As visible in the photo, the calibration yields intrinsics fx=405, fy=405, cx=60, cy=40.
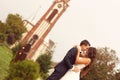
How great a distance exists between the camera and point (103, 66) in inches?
1645

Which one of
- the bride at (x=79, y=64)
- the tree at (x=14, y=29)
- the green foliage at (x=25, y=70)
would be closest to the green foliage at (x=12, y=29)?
the tree at (x=14, y=29)

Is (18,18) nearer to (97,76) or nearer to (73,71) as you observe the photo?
(97,76)

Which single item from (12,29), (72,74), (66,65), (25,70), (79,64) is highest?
(12,29)

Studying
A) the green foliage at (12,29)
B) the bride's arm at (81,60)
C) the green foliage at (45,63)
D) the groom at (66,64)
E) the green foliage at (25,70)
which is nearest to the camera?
the groom at (66,64)

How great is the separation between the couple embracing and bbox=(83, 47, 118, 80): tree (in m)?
32.2

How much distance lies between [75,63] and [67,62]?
0.78 ft

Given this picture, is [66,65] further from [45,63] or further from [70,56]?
[45,63]

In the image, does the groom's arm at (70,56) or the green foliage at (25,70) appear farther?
the green foliage at (25,70)

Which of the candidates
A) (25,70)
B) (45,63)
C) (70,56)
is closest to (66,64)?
(70,56)

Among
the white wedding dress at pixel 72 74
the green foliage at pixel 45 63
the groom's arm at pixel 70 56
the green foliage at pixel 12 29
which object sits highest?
the green foliage at pixel 12 29

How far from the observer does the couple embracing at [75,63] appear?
26.8 ft

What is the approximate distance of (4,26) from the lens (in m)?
52.9

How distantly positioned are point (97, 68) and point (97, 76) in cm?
97

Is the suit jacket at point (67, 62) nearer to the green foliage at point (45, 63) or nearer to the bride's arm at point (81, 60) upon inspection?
the bride's arm at point (81, 60)
